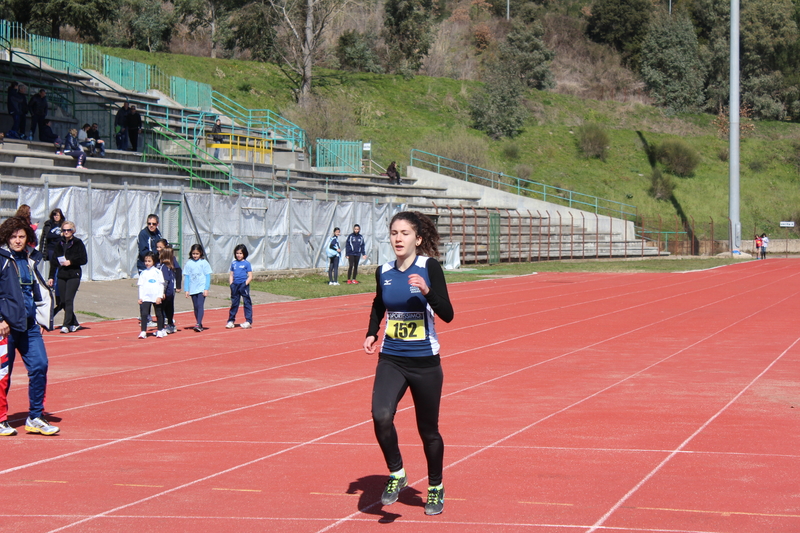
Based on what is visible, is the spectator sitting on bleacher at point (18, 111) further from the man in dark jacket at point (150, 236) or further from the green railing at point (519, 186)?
the green railing at point (519, 186)

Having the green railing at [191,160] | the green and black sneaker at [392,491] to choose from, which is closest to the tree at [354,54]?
the green railing at [191,160]

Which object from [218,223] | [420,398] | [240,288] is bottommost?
[420,398]

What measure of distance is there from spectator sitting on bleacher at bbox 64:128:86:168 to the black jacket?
11789 millimetres

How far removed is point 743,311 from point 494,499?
16284 millimetres

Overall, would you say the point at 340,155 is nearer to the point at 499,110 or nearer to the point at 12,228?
the point at 499,110

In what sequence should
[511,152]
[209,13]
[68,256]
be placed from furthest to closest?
[209,13] < [511,152] < [68,256]

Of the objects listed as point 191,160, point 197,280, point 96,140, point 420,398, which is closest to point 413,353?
point 420,398

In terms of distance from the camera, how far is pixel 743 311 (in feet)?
68.3

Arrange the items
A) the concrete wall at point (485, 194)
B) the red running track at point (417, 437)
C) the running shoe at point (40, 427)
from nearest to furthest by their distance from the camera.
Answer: the red running track at point (417, 437)
the running shoe at point (40, 427)
the concrete wall at point (485, 194)

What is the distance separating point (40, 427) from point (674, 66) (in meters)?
82.9

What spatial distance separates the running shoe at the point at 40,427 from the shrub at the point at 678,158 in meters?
65.5

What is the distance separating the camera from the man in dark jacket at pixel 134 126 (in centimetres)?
3253

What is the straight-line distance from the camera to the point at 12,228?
8.30m

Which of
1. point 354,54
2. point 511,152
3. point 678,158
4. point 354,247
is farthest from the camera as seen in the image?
point 354,54
